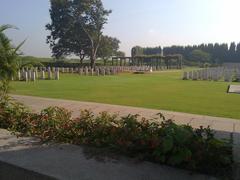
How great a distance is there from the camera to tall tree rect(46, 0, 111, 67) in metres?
55.5

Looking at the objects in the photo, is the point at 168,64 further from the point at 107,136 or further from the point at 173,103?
the point at 107,136

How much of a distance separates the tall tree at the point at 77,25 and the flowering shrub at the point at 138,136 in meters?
51.3

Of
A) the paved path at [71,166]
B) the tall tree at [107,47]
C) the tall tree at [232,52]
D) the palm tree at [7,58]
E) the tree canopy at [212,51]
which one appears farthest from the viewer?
the tall tree at [232,52]

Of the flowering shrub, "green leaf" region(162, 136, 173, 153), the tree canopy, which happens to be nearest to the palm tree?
the flowering shrub

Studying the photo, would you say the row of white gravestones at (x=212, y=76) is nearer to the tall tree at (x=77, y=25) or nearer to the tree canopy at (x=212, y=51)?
the tall tree at (x=77, y=25)

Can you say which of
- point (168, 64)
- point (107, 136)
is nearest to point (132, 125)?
point (107, 136)

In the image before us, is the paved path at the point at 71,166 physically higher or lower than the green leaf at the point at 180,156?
lower

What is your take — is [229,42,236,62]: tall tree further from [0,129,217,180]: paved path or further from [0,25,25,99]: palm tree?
[0,129,217,180]: paved path

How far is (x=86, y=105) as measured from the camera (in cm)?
973

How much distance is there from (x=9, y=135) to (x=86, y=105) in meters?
4.77

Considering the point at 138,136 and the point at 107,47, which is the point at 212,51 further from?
the point at 138,136

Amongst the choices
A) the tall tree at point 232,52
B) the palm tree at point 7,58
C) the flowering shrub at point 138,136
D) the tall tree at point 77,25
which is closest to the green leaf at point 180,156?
the flowering shrub at point 138,136

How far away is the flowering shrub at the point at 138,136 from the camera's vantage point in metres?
3.50

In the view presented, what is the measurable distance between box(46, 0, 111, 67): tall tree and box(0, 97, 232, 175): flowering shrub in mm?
51262
